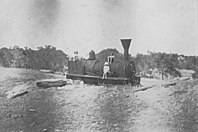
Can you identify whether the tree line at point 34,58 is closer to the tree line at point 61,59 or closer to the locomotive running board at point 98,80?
the tree line at point 61,59

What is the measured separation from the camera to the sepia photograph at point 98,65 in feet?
8.50

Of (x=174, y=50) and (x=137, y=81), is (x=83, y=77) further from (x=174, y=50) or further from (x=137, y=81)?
(x=174, y=50)

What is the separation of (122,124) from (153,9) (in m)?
→ 0.98

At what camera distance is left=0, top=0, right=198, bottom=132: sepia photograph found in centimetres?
259

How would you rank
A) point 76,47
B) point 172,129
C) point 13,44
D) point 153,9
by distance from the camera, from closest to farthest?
point 172,129 → point 153,9 → point 76,47 → point 13,44

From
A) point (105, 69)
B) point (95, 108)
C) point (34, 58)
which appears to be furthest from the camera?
point (34, 58)

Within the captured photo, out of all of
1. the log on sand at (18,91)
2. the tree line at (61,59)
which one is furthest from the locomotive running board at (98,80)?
the log on sand at (18,91)

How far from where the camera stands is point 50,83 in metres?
2.93

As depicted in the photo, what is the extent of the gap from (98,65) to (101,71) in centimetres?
7

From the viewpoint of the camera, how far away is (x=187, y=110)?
8.30 feet

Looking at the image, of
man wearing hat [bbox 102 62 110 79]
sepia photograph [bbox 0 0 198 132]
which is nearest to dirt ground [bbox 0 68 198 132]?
sepia photograph [bbox 0 0 198 132]

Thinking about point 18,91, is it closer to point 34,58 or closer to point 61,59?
point 34,58

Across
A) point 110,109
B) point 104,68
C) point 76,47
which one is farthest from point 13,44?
point 110,109

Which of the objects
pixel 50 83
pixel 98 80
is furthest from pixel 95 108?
pixel 50 83
